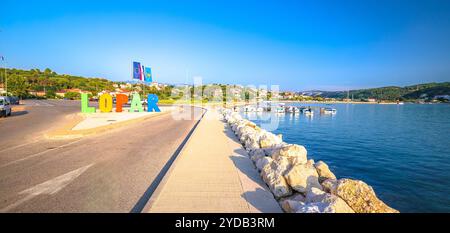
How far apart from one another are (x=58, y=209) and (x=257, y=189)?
173 inches

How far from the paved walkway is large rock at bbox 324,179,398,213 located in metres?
1.30

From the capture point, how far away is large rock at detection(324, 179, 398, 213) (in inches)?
172

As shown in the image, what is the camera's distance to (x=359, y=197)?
4.56 m

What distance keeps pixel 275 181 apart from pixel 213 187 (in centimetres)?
155

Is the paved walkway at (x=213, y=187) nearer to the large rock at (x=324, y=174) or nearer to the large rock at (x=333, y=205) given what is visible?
the large rock at (x=333, y=205)

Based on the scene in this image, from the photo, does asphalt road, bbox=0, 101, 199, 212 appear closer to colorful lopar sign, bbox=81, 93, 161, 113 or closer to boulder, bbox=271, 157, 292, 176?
boulder, bbox=271, 157, 292, 176

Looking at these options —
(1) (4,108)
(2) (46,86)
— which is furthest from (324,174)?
(2) (46,86)

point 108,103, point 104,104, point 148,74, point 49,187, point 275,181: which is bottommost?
point 49,187

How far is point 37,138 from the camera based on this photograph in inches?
530

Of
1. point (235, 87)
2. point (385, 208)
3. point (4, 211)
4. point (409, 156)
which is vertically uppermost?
point (235, 87)

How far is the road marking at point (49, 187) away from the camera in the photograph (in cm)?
546

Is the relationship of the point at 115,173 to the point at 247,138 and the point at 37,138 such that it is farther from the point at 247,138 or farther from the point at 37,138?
the point at 37,138

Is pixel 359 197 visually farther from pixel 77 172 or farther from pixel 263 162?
pixel 77 172
